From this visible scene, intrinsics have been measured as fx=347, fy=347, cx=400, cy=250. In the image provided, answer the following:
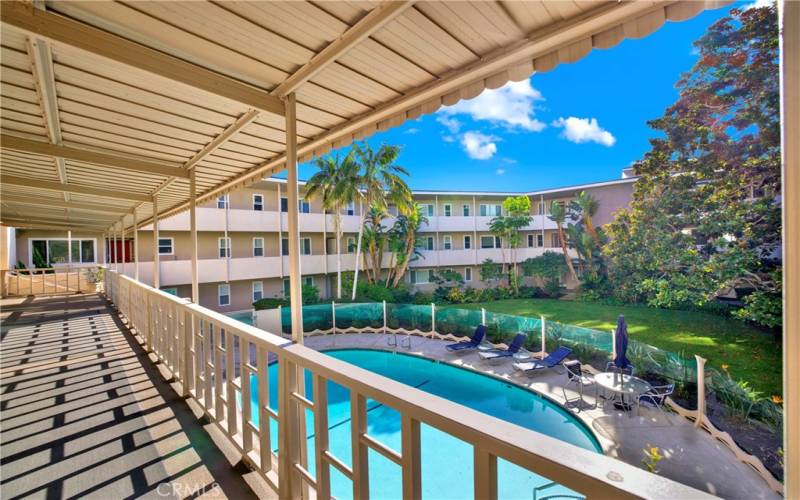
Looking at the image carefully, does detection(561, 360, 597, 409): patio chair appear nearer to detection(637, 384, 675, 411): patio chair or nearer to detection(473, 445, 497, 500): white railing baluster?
detection(637, 384, 675, 411): patio chair

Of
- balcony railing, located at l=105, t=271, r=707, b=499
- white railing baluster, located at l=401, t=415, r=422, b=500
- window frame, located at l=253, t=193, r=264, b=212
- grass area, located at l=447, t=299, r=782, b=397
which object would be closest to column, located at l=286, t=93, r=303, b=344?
balcony railing, located at l=105, t=271, r=707, b=499

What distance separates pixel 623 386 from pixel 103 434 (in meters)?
8.58

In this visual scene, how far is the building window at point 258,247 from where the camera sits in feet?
60.2

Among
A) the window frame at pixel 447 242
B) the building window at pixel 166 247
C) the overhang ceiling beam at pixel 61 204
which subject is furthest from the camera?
the window frame at pixel 447 242

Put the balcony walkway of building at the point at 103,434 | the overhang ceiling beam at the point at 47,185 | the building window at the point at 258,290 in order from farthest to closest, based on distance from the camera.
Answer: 1. the building window at the point at 258,290
2. the overhang ceiling beam at the point at 47,185
3. the balcony walkway of building at the point at 103,434

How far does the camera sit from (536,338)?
11.4 meters

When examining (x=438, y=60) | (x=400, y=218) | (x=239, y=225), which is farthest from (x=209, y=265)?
(x=438, y=60)

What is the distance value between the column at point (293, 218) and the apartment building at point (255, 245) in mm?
13462

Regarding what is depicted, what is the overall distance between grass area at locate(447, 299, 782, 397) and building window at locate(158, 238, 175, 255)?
52.2 ft

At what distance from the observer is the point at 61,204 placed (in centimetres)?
758

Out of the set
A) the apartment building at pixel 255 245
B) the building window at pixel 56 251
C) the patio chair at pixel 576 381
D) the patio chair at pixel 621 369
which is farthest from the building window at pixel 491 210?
the building window at pixel 56 251

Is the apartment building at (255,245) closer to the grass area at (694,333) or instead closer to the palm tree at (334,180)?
the palm tree at (334,180)

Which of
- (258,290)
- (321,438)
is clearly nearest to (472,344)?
(321,438)

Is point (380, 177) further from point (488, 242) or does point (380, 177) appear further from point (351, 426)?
point (351, 426)
